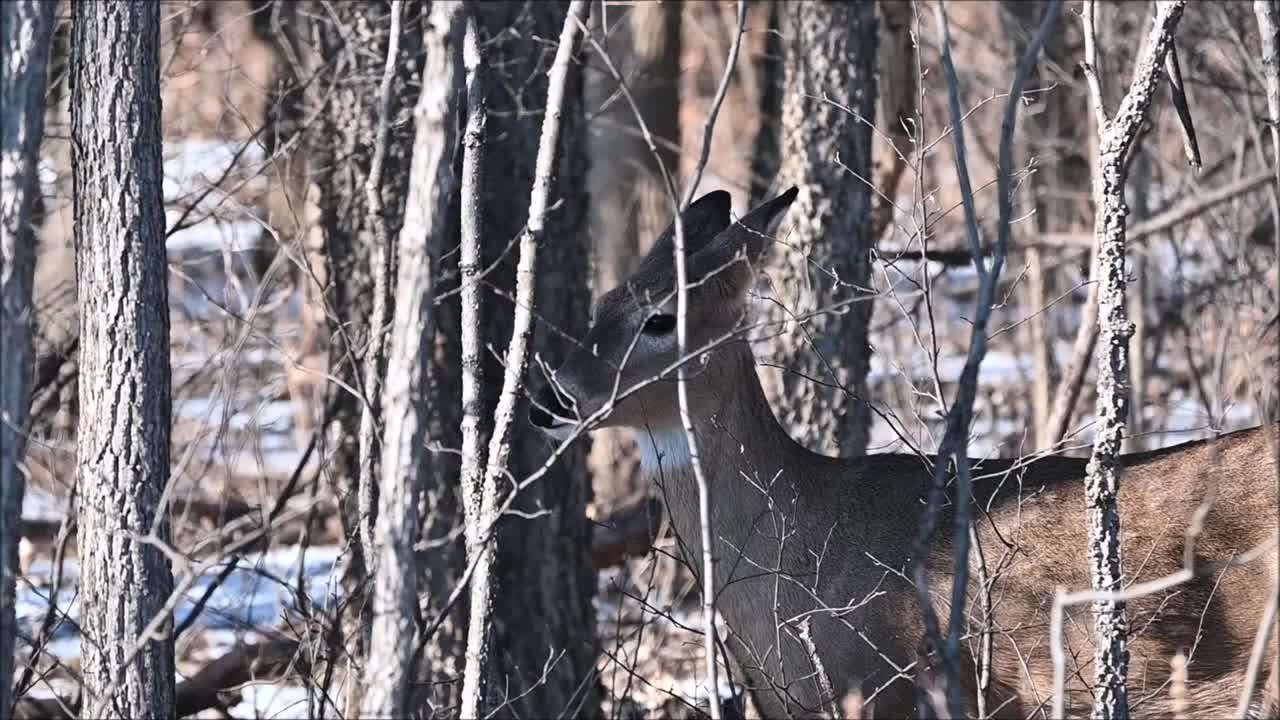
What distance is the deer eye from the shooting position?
17.8 feet

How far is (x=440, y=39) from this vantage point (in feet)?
10.3

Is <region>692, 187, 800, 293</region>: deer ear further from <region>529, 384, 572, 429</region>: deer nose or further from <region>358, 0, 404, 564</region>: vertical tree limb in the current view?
<region>358, 0, 404, 564</region>: vertical tree limb

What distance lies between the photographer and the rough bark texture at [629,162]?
37.3ft

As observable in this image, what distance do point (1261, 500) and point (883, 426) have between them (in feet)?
19.6

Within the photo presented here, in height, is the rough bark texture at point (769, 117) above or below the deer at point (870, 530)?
above

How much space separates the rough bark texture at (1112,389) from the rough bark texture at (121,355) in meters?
2.42

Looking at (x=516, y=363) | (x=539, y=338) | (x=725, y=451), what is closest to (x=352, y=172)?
(x=539, y=338)

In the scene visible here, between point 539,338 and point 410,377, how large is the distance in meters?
3.46

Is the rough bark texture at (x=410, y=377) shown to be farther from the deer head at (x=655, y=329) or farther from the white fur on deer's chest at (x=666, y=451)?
the white fur on deer's chest at (x=666, y=451)

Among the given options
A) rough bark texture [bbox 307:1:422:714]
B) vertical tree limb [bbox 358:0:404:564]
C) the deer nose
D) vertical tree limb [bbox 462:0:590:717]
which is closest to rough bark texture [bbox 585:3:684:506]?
rough bark texture [bbox 307:1:422:714]

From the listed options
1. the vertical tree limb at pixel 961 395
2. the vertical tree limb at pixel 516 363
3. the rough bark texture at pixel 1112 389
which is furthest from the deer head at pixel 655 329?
the vertical tree limb at pixel 961 395

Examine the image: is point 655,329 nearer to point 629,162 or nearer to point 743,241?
point 743,241

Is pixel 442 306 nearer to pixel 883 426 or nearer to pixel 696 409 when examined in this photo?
pixel 696 409

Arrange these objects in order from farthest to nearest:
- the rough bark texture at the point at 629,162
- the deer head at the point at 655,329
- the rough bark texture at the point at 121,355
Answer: the rough bark texture at the point at 629,162 < the deer head at the point at 655,329 < the rough bark texture at the point at 121,355
